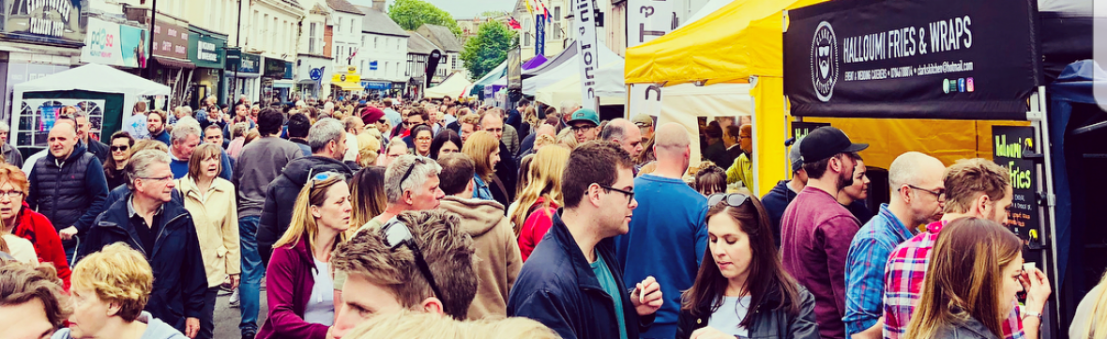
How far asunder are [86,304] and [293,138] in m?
5.55

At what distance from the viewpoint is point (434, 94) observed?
130 feet

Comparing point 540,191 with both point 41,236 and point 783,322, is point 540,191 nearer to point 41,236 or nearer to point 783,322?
point 783,322

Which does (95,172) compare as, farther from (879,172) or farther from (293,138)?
(879,172)

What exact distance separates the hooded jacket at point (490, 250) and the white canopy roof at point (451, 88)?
112 ft

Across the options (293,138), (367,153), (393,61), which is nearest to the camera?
(367,153)

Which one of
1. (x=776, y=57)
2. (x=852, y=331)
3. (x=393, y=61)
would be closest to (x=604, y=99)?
(x=776, y=57)

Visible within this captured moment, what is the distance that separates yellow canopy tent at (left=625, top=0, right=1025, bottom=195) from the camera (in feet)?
23.5

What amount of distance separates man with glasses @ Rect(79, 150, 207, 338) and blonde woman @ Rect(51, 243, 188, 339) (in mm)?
1701

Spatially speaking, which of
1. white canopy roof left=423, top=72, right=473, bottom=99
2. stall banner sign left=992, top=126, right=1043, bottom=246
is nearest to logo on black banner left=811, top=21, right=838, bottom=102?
stall banner sign left=992, top=126, right=1043, bottom=246

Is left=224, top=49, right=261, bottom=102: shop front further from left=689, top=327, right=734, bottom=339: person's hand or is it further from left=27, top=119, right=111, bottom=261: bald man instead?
left=689, top=327, right=734, bottom=339: person's hand

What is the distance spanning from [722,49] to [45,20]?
14.3m

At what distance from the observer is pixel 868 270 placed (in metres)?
3.95

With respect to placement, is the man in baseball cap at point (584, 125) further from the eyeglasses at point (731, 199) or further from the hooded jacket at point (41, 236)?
the eyeglasses at point (731, 199)

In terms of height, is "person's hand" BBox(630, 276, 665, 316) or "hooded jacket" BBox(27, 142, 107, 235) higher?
"person's hand" BBox(630, 276, 665, 316)
